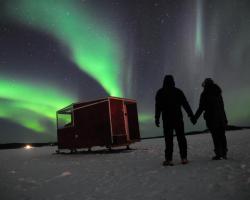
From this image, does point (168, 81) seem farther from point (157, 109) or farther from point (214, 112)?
point (214, 112)

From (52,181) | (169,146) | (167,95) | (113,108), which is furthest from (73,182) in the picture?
(113,108)

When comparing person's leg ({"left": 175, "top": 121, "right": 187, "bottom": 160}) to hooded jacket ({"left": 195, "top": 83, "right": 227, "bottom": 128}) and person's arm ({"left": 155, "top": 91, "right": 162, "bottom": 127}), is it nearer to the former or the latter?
person's arm ({"left": 155, "top": 91, "right": 162, "bottom": 127})

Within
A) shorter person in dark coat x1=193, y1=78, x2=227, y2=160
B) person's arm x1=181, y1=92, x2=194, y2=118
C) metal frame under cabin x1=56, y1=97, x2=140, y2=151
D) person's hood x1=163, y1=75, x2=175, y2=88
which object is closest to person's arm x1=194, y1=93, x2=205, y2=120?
shorter person in dark coat x1=193, y1=78, x2=227, y2=160

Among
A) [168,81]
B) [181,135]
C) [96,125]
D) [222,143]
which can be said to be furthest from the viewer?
[96,125]

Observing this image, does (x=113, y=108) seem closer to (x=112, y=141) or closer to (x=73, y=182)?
(x=112, y=141)

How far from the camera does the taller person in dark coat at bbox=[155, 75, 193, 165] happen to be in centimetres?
551

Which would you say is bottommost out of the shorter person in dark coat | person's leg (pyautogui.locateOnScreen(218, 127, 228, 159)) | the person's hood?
person's leg (pyautogui.locateOnScreen(218, 127, 228, 159))

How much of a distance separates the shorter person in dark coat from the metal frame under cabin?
564 cm

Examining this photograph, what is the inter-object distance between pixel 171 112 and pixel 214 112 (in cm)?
104

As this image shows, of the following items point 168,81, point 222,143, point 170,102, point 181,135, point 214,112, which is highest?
point 168,81

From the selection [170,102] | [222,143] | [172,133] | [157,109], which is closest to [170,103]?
[170,102]

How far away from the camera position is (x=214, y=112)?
19.3 ft

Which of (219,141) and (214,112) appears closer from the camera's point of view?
(219,141)

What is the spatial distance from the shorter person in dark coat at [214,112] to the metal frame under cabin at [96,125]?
564cm
